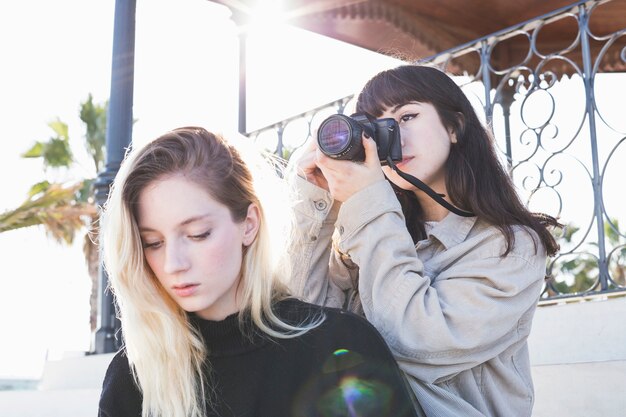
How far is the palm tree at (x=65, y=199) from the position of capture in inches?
480

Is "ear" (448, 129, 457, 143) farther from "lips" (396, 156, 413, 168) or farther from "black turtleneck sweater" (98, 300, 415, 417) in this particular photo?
"black turtleneck sweater" (98, 300, 415, 417)

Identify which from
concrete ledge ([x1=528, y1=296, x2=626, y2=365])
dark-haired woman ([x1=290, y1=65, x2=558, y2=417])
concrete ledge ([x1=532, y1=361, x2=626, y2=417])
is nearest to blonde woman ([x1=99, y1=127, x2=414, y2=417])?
dark-haired woman ([x1=290, y1=65, x2=558, y2=417])

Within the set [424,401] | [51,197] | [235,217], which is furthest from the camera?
[51,197]

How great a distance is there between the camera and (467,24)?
20.1ft

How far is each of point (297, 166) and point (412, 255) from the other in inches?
17.7

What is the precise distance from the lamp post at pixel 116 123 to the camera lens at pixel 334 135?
9.80 ft

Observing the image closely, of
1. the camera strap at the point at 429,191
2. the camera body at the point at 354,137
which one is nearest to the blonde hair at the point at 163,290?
the camera body at the point at 354,137

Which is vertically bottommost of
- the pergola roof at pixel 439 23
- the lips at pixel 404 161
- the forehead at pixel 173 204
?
the forehead at pixel 173 204

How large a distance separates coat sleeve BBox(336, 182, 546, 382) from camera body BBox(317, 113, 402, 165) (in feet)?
0.29

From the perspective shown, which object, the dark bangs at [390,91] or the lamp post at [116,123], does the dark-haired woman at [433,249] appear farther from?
the lamp post at [116,123]

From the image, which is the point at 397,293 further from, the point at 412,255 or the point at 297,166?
the point at 297,166

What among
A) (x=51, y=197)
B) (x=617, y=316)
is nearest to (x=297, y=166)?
(x=617, y=316)

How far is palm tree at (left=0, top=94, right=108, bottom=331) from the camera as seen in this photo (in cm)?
1220

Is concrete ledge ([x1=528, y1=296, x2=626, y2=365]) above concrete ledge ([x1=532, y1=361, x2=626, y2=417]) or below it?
above
